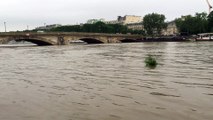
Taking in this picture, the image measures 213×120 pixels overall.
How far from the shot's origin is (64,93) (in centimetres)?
1263

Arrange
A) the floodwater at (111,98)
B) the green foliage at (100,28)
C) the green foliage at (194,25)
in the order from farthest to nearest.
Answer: the green foliage at (100,28), the green foliage at (194,25), the floodwater at (111,98)

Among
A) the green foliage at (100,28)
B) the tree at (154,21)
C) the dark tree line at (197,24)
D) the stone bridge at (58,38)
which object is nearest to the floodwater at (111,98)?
the stone bridge at (58,38)

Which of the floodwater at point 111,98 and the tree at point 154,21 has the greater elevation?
the tree at point 154,21

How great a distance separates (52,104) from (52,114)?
4.05 ft

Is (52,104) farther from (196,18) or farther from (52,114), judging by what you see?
(196,18)

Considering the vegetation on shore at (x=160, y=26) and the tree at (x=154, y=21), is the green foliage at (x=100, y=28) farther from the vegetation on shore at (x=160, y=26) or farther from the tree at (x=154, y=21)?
the tree at (x=154, y=21)

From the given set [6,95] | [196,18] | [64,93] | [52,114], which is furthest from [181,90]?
[196,18]

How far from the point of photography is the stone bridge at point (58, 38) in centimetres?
7619

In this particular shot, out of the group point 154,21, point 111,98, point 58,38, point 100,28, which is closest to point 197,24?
point 154,21

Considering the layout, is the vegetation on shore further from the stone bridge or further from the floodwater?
the floodwater

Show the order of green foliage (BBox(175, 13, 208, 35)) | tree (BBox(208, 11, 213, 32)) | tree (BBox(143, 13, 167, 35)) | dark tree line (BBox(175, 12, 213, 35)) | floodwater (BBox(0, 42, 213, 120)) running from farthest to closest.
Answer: tree (BBox(143, 13, 167, 35))
green foliage (BBox(175, 13, 208, 35))
dark tree line (BBox(175, 12, 213, 35))
tree (BBox(208, 11, 213, 32))
floodwater (BBox(0, 42, 213, 120))

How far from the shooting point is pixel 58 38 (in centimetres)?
8919

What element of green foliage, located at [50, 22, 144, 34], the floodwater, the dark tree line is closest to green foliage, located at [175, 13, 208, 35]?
the dark tree line

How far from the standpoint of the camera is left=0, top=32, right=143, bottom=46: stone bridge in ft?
250
